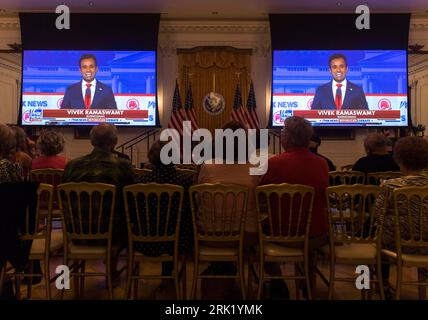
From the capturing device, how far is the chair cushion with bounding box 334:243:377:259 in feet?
8.98

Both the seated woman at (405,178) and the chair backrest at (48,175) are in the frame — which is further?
the chair backrest at (48,175)

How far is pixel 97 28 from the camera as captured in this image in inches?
312

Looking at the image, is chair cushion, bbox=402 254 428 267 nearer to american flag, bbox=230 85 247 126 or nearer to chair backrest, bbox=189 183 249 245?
chair backrest, bbox=189 183 249 245

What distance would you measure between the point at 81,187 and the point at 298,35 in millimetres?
6538

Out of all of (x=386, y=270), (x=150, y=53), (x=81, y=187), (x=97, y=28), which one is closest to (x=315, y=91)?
(x=150, y=53)

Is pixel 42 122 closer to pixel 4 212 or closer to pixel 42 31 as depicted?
pixel 42 31

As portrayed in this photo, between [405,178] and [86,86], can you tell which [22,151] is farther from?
[86,86]

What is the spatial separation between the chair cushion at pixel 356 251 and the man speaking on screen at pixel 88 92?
6.18 metres

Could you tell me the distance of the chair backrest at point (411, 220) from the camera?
250 centimetres

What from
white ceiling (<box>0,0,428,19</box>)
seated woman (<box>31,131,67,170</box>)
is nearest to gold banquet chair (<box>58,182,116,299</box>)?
seated woman (<box>31,131,67,170</box>)

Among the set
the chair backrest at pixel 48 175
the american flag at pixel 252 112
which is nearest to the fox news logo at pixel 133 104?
the american flag at pixel 252 112

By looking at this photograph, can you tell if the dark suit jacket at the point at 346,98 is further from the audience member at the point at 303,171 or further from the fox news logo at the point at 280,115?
the audience member at the point at 303,171

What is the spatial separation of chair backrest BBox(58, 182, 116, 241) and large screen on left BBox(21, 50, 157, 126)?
5.34 metres

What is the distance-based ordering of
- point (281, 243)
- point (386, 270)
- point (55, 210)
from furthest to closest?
point (55, 210) < point (386, 270) < point (281, 243)
